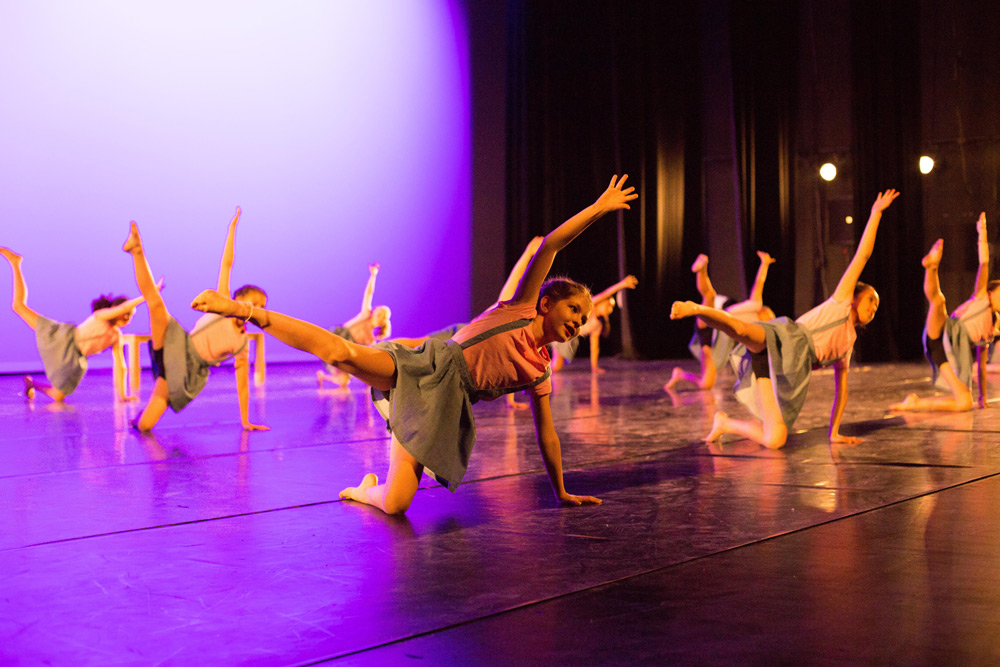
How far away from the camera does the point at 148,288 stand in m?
4.37

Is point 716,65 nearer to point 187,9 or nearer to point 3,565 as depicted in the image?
point 187,9

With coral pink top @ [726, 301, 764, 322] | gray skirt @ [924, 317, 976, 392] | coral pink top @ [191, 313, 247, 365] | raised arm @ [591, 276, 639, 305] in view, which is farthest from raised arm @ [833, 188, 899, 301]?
coral pink top @ [191, 313, 247, 365]

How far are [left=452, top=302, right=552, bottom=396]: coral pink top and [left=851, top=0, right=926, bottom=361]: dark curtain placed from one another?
325 inches

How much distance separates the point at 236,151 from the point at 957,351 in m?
6.04

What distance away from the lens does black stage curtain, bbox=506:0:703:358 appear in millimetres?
10445

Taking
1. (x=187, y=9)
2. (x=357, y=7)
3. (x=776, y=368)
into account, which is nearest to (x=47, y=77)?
(x=187, y=9)

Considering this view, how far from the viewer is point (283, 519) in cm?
253

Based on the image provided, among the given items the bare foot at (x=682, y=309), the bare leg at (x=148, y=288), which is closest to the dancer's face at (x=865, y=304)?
the bare foot at (x=682, y=309)

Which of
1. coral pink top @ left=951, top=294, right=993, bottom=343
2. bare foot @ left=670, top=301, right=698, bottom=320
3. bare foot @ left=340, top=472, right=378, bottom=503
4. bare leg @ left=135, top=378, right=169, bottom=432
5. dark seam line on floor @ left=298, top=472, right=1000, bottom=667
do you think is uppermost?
bare foot @ left=670, top=301, right=698, bottom=320

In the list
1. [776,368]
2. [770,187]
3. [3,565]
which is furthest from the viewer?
[770,187]

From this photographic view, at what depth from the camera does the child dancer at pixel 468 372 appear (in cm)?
252

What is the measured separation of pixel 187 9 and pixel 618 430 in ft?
19.0

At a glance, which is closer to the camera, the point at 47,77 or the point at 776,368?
the point at 776,368

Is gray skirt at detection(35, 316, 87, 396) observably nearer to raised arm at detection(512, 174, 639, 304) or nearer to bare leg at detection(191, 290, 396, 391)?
bare leg at detection(191, 290, 396, 391)
